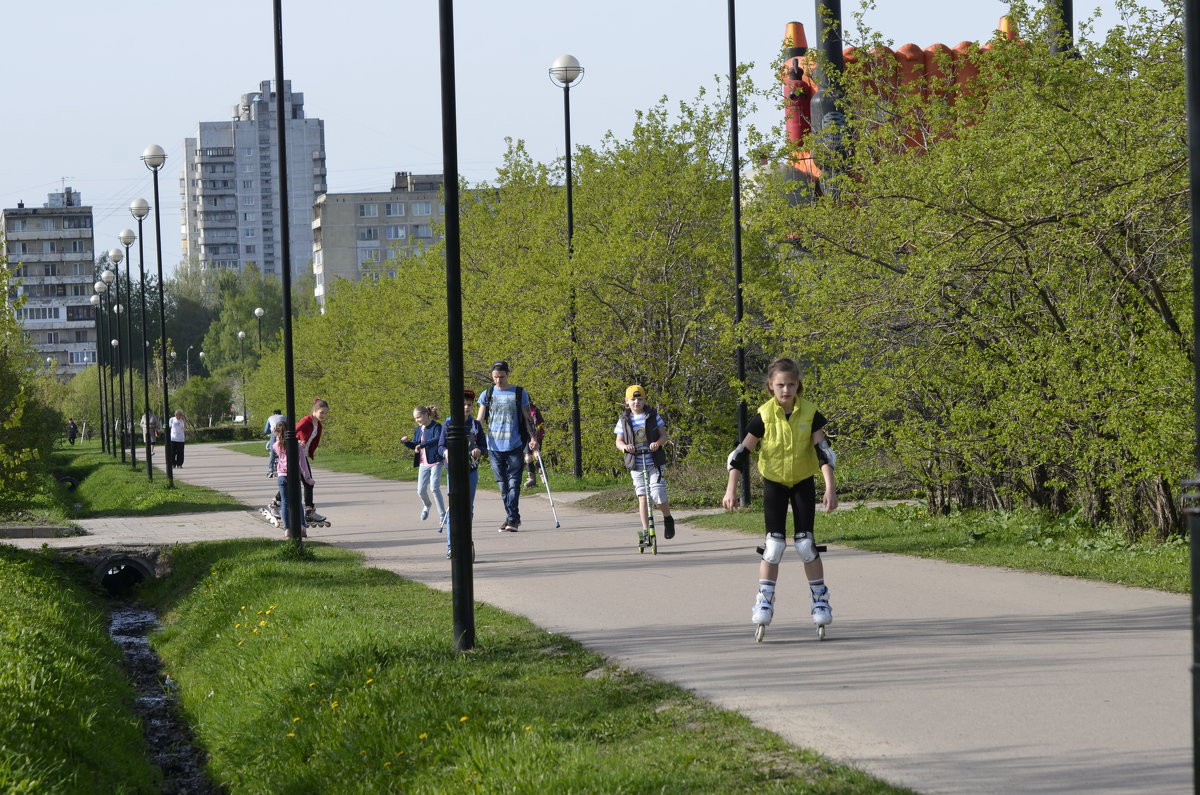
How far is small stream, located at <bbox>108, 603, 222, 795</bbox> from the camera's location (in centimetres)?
912

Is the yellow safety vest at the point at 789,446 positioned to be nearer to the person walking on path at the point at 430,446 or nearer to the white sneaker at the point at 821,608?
the white sneaker at the point at 821,608

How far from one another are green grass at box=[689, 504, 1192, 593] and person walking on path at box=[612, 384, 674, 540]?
169cm

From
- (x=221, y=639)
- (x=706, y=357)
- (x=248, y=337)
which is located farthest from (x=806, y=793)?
(x=248, y=337)

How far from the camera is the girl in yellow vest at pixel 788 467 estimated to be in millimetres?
8969

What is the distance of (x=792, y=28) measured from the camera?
133 feet

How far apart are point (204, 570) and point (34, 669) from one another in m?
5.91

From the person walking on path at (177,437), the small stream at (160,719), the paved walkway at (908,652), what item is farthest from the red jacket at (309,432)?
the person walking on path at (177,437)

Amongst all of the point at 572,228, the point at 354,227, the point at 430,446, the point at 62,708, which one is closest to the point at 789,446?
the point at 62,708

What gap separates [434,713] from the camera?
24.4 feet

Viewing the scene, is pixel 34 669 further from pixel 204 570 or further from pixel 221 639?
pixel 204 570

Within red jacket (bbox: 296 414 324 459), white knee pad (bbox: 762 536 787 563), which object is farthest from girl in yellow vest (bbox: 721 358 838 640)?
red jacket (bbox: 296 414 324 459)

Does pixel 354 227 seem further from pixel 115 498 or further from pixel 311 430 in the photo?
pixel 311 430

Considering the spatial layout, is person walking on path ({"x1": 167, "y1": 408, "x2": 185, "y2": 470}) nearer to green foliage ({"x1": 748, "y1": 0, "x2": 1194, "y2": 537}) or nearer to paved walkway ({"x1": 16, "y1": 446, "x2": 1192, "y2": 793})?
paved walkway ({"x1": 16, "y1": 446, "x2": 1192, "y2": 793})

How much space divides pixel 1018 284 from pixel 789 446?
5.09m
